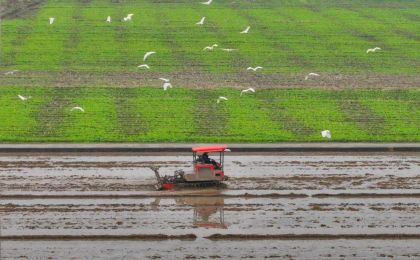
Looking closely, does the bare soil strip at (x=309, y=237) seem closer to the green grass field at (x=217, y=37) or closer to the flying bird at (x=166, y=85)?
the flying bird at (x=166, y=85)

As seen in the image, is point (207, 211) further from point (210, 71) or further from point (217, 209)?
A: point (210, 71)

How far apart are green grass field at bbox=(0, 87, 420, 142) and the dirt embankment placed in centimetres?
1933

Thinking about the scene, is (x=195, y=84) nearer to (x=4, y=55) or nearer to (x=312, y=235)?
(x=4, y=55)

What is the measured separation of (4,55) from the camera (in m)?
48.6

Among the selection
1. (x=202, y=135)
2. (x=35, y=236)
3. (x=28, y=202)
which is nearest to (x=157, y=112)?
(x=202, y=135)

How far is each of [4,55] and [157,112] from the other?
45.4 feet

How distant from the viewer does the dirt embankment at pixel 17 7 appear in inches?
2352

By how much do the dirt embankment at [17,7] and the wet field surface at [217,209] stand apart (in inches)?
1161

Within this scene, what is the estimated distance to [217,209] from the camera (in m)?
25.7

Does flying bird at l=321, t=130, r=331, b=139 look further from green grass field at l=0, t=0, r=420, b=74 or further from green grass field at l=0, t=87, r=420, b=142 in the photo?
green grass field at l=0, t=0, r=420, b=74

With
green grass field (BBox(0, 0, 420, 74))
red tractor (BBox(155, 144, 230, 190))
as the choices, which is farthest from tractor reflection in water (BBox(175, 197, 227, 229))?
green grass field (BBox(0, 0, 420, 74))

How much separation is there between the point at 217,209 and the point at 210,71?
21289mm

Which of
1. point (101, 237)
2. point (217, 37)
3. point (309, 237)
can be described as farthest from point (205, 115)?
point (217, 37)

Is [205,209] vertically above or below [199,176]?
below
